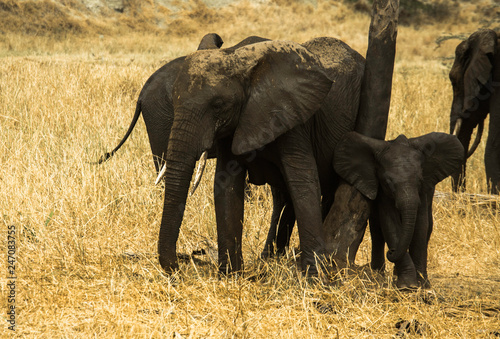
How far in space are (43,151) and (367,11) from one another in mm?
23187

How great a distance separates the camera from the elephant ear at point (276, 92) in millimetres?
3883

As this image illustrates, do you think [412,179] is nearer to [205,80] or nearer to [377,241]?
[377,241]

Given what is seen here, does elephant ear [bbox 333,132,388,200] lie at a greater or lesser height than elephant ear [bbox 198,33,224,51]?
lesser

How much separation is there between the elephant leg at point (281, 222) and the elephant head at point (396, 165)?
679mm

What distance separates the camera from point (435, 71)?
16.3 metres

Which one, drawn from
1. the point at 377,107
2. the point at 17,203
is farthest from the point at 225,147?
the point at 17,203

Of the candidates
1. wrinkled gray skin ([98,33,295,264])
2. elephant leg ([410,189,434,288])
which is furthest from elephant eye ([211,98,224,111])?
wrinkled gray skin ([98,33,295,264])

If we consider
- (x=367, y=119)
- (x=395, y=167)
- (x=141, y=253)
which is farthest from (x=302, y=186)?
(x=141, y=253)

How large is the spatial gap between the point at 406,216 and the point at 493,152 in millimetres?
4084

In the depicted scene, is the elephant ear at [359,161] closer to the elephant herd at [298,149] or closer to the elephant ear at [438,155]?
the elephant herd at [298,149]

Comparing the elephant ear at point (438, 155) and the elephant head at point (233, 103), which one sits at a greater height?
the elephant head at point (233, 103)

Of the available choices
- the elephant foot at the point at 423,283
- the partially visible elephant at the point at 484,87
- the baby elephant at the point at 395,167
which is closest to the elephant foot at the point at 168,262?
the baby elephant at the point at 395,167

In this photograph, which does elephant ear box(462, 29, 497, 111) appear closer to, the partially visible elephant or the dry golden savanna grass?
the partially visible elephant
